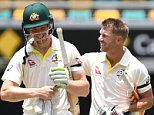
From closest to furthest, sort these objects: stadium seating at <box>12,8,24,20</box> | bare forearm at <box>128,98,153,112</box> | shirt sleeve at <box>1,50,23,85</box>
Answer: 1. shirt sleeve at <box>1,50,23,85</box>
2. bare forearm at <box>128,98,153,112</box>
3. stadium seating at <box>12,8,24,20</box>

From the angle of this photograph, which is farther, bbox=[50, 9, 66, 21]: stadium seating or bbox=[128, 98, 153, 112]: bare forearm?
bbox=[50, 9, 66, 21]: stadium seating

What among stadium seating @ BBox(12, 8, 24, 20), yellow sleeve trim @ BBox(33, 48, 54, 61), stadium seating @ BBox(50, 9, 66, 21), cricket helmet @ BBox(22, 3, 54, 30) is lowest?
stadium seating @ BBox(50, 9, 66, 21)

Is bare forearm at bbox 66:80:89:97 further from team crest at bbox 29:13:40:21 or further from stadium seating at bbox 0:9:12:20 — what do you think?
stadium seating at bbox 0:9:12:20

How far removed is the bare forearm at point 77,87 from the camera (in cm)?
435

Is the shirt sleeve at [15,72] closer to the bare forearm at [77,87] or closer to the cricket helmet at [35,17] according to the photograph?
the cricket helmet at [35,17]

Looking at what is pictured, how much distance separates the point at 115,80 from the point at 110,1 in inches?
148

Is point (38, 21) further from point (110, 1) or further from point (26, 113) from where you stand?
point (110, 1)

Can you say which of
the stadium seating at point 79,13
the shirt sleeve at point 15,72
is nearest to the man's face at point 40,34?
the shirt sleeve at point 15,72

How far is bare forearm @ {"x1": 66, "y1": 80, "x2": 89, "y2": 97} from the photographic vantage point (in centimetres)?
435

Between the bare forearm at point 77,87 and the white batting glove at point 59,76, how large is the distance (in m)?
0.08

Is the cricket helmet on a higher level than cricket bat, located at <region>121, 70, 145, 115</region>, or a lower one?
higher

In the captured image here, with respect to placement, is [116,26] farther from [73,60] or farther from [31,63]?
[31,63]

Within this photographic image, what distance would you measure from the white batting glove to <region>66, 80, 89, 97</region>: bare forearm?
0.08 m

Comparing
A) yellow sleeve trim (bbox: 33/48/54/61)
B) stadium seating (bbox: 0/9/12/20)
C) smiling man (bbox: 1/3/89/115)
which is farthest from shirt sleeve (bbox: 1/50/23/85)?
stadium seating (bbox: 0/9/12/20)
